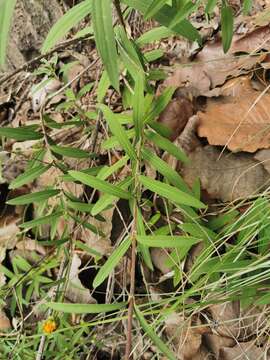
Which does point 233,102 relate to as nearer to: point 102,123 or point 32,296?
point 102,123

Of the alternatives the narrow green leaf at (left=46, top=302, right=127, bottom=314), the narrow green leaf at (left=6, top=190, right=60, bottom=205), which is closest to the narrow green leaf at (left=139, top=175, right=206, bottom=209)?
the narrow green leaf at (left=46, top=302, right=127, bottom=314)

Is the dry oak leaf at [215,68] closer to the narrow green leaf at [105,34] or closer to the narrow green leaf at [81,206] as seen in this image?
the narrow green leaf at [81,206]

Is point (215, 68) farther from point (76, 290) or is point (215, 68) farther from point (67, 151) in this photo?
point (76, 290)

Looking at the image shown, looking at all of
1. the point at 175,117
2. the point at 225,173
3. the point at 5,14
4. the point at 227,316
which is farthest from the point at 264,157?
the point at 5,14

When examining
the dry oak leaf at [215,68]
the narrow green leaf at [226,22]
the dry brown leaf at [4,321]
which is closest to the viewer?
the narrow green leaf at [226,22]

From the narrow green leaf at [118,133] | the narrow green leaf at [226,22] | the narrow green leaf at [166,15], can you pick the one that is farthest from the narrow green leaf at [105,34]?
the narrow green leaf at [226,22]
